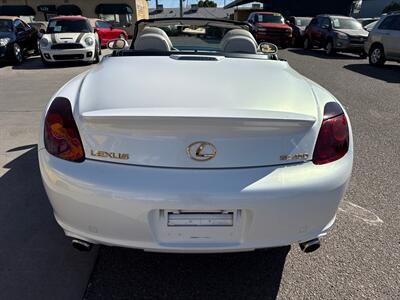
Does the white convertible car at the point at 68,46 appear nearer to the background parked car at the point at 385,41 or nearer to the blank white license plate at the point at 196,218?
the background parked car at the point at 385,41

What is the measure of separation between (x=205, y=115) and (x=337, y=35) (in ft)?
47.6

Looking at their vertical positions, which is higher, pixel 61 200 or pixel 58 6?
pixel 61 200

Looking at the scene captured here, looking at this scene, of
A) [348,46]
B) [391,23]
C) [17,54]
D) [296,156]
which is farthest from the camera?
[348,46]

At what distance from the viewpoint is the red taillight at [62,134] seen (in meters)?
1.94

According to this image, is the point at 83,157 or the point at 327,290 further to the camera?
the point at 327,290

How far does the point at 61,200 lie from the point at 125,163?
1.41 ft

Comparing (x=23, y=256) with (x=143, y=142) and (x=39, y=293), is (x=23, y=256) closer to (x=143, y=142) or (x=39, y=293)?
(x=39, y=293)

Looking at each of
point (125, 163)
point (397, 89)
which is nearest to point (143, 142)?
point (125, 163)

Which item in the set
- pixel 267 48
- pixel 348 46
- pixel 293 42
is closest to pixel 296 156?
pixel 267 48

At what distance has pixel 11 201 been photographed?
3223mm

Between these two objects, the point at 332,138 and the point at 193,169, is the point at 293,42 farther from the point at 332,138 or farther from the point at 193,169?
the point at 193,169

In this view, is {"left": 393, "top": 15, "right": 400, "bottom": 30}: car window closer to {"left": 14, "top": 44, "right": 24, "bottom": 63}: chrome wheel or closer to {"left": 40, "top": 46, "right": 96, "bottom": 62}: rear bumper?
{"left": 40, "top": 46, "right": 96, "bottom": 62}: rear bumper

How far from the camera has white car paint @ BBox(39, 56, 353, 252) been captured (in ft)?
6.00

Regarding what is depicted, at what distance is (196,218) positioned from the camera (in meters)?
1.88
